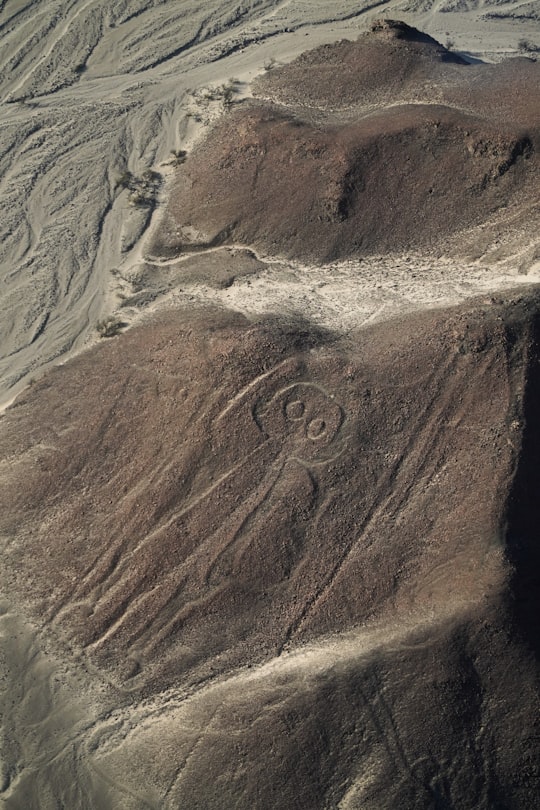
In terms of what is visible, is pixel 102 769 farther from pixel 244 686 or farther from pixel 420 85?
pixel 420 85

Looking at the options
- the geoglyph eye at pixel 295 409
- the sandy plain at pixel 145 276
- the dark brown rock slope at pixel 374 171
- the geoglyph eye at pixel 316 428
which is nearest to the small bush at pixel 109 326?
the sandy plain at pixel 145 276

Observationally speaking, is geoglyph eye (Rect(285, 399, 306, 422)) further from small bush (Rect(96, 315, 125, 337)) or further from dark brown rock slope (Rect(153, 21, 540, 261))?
dark brown rock slope (Rect(153, 21, 540, 261))

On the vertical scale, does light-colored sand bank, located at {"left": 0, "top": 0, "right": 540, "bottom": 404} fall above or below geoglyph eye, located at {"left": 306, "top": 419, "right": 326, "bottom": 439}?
above

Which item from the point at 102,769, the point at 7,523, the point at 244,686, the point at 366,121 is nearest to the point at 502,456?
the point at 244,686

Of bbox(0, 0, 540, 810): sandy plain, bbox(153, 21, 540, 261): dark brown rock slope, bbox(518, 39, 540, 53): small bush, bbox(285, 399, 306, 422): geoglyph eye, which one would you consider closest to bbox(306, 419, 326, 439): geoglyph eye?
bbox(285, 399, 306, 422): geoglyph eye

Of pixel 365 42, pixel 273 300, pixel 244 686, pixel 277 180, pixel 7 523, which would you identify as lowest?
pixel 244 686

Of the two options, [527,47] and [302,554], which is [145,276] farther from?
[527,47]

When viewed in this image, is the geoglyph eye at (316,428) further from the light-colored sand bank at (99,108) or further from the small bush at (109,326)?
the small bush at (109,326)
